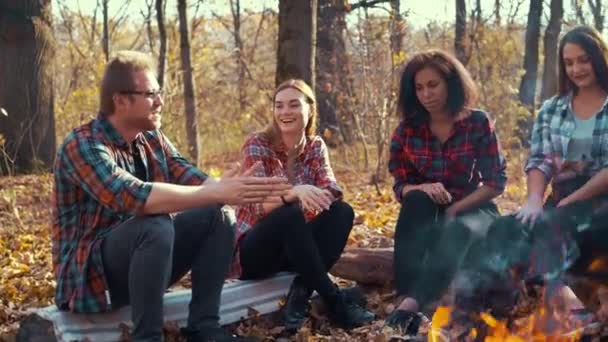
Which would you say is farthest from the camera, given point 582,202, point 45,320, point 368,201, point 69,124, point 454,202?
point 69,124

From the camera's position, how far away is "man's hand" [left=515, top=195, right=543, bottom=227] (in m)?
3.61

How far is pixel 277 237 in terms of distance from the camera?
3.82m

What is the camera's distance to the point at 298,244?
12.4ft

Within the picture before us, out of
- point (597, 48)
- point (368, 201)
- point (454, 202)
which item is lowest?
point (368, 201)

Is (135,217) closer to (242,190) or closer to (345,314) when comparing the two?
(242,190)

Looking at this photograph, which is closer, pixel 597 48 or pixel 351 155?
pixel 597 48

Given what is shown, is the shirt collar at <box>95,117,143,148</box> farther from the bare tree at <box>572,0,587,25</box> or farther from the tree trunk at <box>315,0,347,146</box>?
the bare tree at <box>572,0,587,25</box>

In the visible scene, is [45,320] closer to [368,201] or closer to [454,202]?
[454,202]

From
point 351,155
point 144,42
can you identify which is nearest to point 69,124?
point 351,155

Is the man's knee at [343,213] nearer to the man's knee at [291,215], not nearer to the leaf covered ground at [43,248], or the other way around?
the man's knee at [291,215]

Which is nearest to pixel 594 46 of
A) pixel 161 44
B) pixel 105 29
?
pixel 161 44

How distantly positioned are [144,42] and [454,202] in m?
12.8

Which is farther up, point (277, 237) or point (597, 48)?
point (597, 48)

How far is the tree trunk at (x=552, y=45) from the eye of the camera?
14422 mm
